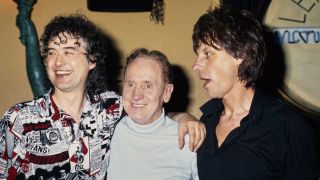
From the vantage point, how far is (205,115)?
1.68 meters

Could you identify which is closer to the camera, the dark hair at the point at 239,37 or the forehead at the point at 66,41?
the dark hair at the point at 239,37

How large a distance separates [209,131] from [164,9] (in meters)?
1.58

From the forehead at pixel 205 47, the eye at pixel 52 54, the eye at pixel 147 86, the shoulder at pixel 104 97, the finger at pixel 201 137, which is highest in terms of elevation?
the forehead at pixel 205 47

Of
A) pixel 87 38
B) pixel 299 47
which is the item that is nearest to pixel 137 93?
pixel 87 38

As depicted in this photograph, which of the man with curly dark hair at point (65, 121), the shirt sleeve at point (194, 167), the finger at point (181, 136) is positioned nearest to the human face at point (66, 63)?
the man with curly dark hair at point (65, 121)

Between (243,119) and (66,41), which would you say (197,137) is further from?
(66,41)

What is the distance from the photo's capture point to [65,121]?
154 centimetres

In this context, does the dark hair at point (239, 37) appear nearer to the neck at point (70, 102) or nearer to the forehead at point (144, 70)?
the forehead at point (144, 70)

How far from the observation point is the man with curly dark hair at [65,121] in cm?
145

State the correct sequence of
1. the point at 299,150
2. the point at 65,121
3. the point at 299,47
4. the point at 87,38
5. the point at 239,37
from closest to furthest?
1. the point at 299,150
2. the point at 239,37
3. the point at 65,121
4. the point at 87,38
5. the point at 299,47

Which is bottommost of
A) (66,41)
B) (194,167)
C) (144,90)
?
(194,167)

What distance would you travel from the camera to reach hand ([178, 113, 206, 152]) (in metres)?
1.49

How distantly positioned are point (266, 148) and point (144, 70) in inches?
23.7

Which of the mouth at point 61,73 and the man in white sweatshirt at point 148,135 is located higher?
the mouth at point 61,73
